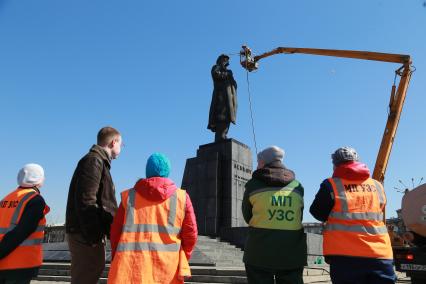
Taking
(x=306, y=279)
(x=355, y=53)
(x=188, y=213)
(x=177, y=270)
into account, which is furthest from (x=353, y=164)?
(x=355, y=53)

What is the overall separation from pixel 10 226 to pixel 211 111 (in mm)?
11940

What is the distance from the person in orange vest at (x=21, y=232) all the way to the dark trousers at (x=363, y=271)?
8.41ft

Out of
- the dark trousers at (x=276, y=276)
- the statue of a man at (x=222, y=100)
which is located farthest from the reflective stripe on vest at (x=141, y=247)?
the statue of a man at (x=222, y=100)

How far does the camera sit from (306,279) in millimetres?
7305

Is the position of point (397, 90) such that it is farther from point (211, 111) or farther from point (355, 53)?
point (211, 111)

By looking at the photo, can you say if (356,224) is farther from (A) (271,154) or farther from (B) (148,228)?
(B) (148,228)

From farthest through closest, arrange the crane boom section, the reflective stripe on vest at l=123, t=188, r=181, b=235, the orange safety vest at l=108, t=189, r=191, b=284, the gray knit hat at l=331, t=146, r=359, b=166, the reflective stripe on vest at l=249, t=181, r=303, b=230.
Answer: the crane boom section → the gray knit hat at l=331, t=146, r=359, b=166 → the reflective stripe on vest at l=249, t=181, r=303, b=230 → the reflective stripe on vest at l=123, t=188, r=181, b=235 → the orange safety vest at l=108, t=189, r=191, b=284

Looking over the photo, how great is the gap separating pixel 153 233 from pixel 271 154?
1339 mm

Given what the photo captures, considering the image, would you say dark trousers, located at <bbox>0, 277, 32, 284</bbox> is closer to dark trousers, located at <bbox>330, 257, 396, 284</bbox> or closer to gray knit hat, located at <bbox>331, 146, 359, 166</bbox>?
dark trousers, located at <bbox>330, 257, 396, 284</bbox>

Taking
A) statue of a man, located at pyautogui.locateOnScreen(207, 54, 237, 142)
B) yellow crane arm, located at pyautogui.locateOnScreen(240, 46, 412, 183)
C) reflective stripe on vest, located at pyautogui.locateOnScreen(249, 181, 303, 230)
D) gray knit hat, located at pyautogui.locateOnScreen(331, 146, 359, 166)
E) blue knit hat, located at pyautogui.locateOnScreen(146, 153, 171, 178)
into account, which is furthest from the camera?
statue of a man, located at pyautogui.locateOnScreen(207, 54, 237, 142)

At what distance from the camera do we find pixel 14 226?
340 cm

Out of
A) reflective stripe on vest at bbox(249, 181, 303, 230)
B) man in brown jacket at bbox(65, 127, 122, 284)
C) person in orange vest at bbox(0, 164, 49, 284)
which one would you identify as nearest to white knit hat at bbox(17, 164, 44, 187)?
person in orange vest at bbox(0, 164, 49, 284)

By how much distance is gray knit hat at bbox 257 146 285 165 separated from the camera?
3648 millimetres

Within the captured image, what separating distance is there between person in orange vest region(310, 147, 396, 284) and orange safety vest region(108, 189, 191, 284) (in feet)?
4.18
